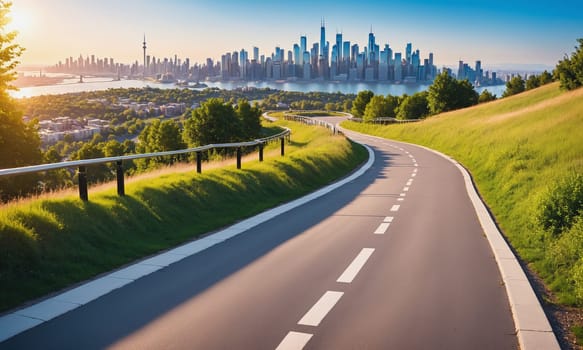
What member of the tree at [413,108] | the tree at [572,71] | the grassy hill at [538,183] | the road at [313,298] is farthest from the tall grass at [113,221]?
the tree at [413,108]

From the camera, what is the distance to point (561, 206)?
899 cm

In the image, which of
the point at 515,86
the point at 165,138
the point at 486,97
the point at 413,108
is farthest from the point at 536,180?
the point at 515,86

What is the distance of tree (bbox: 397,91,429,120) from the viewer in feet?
288

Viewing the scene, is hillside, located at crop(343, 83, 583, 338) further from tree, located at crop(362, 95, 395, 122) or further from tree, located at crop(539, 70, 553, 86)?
tree, located at crop(539, 70, 553, 86)

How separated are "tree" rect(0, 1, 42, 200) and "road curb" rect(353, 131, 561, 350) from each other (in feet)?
67.8

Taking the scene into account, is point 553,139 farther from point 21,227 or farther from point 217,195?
point 21,227

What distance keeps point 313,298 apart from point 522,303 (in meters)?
2.63

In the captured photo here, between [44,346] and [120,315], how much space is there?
2.96 ft

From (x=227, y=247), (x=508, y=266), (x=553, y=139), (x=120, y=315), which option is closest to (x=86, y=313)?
(x=120, y=315)

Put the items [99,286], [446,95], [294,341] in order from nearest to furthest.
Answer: [294,341] < [99,286] < [446,95]

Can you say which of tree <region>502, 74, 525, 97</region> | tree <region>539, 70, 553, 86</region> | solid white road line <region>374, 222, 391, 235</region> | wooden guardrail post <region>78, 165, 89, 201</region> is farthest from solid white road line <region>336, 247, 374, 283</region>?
tree <region>502, 74, 525, 97</region>

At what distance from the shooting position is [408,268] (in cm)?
718

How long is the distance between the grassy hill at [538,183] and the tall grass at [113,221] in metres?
6.23

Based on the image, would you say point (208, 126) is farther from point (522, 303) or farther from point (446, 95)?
point (522, 303)
